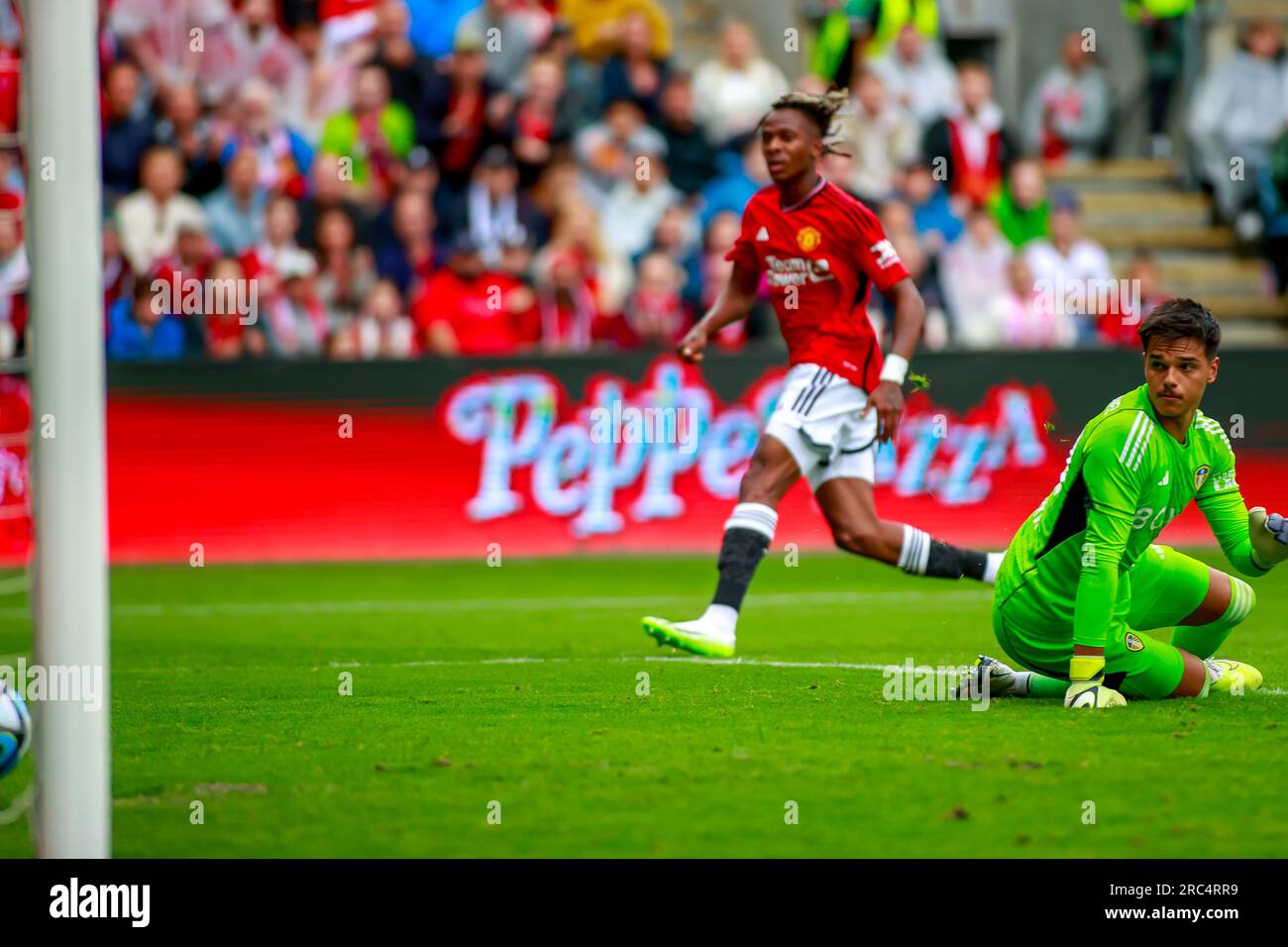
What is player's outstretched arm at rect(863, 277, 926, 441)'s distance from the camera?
796 cm

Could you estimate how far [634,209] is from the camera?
16578 millimetres

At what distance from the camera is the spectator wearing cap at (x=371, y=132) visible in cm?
1647

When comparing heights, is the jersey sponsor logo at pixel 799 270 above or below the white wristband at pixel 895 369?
above

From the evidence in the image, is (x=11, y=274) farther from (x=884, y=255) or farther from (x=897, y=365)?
(x=897, y=365)

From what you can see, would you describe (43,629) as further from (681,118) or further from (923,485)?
(681,118)

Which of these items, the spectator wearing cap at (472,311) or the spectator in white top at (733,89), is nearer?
the spectator wearing cap at (472,311)

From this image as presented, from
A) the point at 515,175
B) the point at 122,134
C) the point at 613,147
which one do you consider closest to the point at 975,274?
the point at 613,147

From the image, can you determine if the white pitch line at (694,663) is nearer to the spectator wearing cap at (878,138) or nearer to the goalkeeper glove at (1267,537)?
the goalkeeper glove at (1267,537)

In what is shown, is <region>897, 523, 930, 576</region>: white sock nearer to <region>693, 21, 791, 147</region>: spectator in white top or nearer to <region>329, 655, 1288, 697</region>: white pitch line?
<region>329, 655, 1288, 697</region>: white pitch line

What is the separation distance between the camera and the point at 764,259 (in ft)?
27.9

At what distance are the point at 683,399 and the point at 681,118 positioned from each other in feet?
12.2

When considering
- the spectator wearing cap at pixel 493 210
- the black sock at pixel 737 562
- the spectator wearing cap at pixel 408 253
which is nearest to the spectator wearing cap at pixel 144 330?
the spectator wearing cap at pixel 408 253

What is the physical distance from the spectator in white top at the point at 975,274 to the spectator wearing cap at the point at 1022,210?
2.03 ft

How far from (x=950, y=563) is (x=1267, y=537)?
208cm
